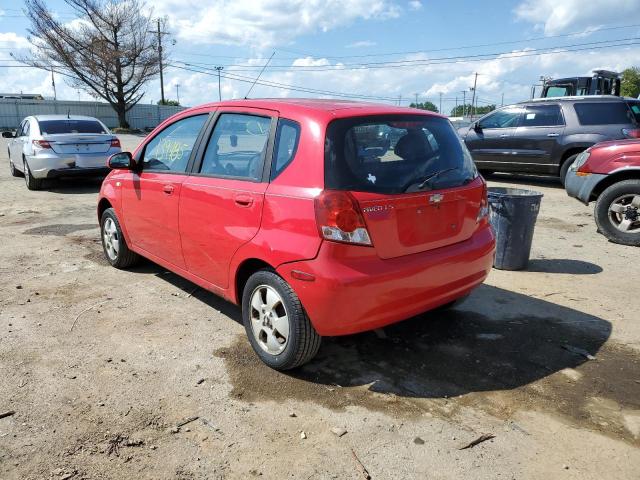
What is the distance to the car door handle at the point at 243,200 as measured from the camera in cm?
338

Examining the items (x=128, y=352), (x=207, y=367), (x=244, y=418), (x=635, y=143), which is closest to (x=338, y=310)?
(x=244, y=418)

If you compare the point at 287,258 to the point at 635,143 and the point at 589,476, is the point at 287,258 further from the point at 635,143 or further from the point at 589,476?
the point at 635,143

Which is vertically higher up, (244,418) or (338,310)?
(338,310)

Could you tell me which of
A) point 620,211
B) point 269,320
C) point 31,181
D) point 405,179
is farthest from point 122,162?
point 31,181

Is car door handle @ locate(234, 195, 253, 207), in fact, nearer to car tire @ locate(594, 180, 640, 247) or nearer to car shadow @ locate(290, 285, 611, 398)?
car shadow @ locate(290, 285, 611, 398)

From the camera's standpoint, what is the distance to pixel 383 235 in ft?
10.1

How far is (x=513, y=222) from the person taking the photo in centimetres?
538

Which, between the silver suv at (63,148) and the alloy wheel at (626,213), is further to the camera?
the silver suv at (63,148)

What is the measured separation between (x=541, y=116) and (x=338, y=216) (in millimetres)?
10157

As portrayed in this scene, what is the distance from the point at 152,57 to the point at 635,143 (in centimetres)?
3898

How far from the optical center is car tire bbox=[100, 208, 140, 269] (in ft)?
17.5

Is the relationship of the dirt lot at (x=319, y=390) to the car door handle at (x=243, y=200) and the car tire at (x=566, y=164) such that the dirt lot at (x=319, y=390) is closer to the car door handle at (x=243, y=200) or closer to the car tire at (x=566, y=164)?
the car door handle at (x=243, y=200)

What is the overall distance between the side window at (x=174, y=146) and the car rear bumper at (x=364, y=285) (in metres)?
1.61

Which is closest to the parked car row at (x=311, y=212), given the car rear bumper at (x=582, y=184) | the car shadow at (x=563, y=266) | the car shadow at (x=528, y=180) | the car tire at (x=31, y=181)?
the car shadow at (x=563, y=266)
